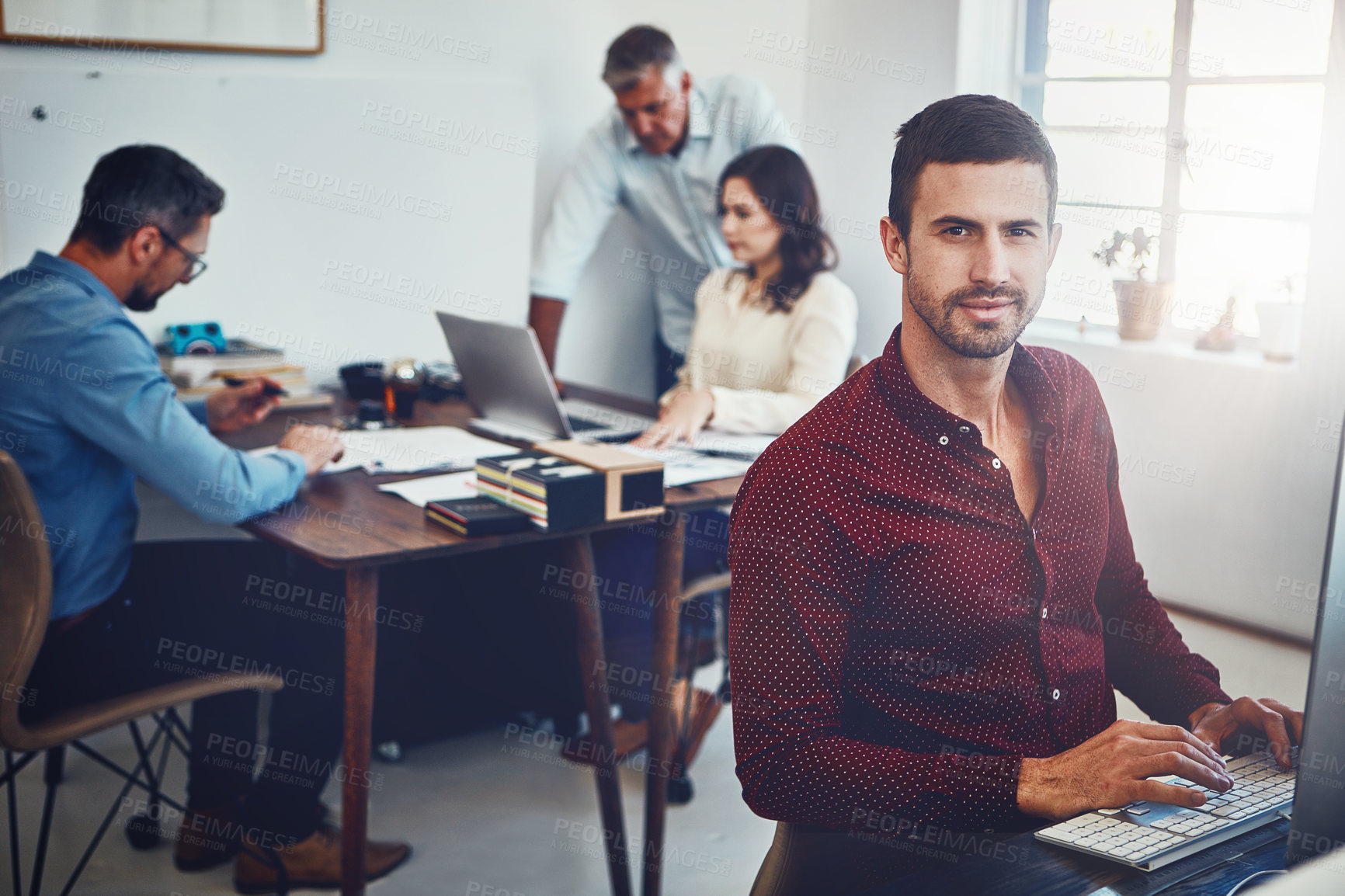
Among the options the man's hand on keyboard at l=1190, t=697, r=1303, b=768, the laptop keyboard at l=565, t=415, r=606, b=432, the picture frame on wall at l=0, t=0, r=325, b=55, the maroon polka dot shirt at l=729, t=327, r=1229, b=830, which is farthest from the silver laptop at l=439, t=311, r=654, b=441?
the man's hand on keyboard at l=1190, t=697, r=1303, b=768

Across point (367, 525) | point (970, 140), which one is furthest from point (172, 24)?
point (970, 140)

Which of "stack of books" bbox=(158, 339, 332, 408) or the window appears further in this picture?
"stack of books" bbox=(158, 339, 332, 408)

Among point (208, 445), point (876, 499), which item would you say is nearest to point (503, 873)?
point (208, 445)

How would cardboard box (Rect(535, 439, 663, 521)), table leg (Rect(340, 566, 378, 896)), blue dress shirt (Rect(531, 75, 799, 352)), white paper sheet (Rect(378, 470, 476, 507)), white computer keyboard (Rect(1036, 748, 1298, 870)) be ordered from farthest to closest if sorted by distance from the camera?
blue dress shirt (Rect(531, 75, 799, 352)) → white paper sheet (Rect(378, 470, 476, 507)) → cardboard box (Rect(535, 439, 663, 521)) → table leg (Rect(340, 566, 378, 896)) → white computer keyboard (Rect(1036, 748, 1298, 870))

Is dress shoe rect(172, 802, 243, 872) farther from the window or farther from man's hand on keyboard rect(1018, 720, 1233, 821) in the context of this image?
the window

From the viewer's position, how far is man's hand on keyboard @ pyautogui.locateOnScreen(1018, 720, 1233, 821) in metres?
0.87

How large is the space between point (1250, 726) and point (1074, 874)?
0.30 metres

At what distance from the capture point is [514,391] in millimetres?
2350

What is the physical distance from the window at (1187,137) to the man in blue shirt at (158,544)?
132 cm

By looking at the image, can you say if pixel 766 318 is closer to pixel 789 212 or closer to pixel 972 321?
pixel 789 212

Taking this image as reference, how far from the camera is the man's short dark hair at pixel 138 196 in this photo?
1.85m

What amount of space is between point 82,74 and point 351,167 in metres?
0.65

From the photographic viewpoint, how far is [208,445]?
5.79ft

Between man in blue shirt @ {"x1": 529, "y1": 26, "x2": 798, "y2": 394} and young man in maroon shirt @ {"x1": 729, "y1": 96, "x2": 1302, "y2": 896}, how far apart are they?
1.93m
